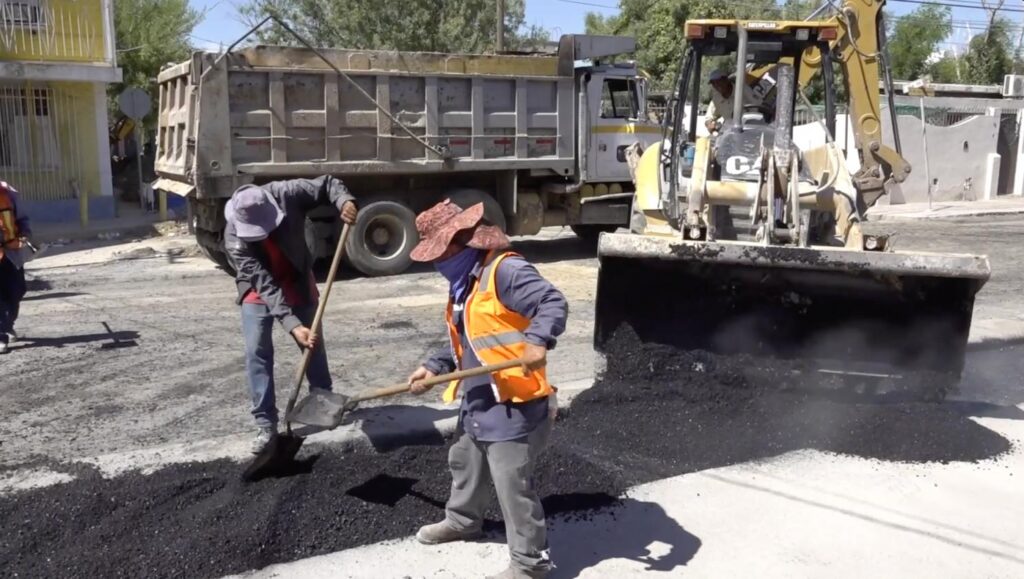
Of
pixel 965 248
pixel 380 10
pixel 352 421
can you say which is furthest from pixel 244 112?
pixel 380 10

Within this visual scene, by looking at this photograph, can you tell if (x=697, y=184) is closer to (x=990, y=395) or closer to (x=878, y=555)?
(x=990, y=395)

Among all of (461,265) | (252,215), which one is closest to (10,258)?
(252,215)

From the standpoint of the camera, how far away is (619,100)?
40.1ft

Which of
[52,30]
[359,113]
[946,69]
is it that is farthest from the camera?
[946,69]

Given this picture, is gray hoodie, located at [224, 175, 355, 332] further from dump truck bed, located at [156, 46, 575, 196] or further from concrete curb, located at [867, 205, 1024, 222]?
concrete curb, located at [867, 205, 1024, 222]

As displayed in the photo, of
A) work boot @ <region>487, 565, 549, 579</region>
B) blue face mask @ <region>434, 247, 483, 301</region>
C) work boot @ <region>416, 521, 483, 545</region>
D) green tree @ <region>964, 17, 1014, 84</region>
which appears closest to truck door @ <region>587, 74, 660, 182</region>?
work boot @ <region>416, 521, 483, 545</region>

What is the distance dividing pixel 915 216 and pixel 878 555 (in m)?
16.5

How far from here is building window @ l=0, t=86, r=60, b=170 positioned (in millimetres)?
16344

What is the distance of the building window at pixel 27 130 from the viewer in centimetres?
1634

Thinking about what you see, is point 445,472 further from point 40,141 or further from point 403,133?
point 40,141

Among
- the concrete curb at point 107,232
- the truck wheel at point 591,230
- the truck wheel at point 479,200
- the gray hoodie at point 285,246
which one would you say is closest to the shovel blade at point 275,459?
the gray hoodie at point 285,246

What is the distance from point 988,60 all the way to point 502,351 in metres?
38.1

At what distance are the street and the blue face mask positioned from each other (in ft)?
3.91

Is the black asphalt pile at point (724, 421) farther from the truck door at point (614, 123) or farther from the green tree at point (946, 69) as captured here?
the green tree at point (946, 69)
